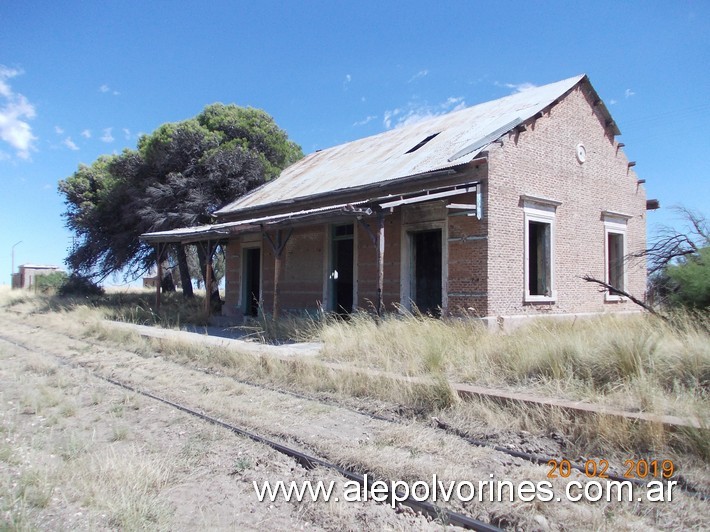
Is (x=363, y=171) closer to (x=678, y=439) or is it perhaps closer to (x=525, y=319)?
(x=525, y=319)

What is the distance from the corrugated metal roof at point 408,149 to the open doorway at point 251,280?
1.79m

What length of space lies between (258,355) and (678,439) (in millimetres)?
7023

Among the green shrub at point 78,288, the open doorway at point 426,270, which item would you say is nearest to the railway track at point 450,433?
the open doorway at point 426,270

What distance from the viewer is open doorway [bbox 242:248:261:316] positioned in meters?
19.7

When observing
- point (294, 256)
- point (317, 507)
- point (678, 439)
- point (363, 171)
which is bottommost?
point (317, 507)

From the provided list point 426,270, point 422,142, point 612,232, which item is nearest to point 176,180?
point 422,142

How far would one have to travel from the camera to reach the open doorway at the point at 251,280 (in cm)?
1967

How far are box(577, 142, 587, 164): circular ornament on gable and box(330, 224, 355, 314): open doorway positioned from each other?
6.62m

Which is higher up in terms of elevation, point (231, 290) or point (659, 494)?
point (231, 290)

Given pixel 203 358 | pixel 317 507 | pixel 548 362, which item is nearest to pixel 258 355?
pixel 203 358

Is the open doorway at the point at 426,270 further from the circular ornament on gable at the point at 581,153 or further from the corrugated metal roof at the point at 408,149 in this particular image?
the circular ornament on gable at the point at 581,153

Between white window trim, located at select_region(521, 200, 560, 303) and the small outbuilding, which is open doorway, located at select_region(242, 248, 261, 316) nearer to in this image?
white window trim, located at select_region(521, 200, 560, 303)

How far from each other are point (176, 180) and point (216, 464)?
2022 centimetres

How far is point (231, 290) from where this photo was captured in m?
20.3
